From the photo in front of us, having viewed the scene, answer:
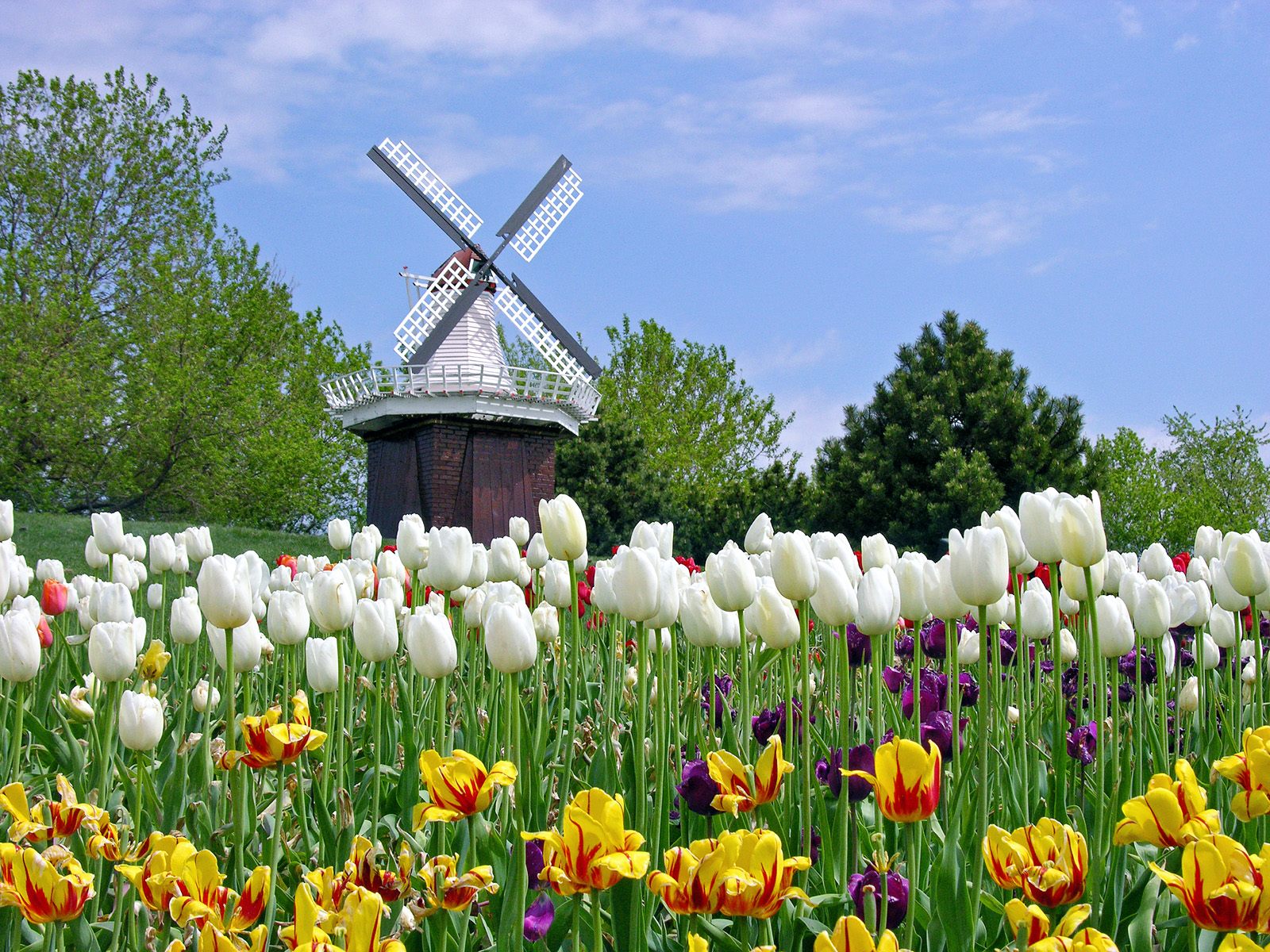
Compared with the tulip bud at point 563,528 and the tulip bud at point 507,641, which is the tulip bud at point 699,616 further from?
the tulip bud at point 507,641

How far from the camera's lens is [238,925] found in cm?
159

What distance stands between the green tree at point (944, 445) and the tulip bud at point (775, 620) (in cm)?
2261

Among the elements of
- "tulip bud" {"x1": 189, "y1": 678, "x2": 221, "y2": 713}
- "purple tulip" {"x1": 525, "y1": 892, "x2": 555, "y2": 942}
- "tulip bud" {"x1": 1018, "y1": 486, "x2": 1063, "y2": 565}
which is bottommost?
"purple tulip" {"x1": 525, "y1": 892, "x2": 555, "y2": 942}

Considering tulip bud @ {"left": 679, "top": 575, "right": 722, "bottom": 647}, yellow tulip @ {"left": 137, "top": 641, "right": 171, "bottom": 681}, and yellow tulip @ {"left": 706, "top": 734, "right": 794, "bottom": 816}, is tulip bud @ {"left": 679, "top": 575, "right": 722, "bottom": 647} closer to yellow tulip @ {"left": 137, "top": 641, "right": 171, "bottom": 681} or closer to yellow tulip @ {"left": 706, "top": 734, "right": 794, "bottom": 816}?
yellow tulip @ {"left": 706, "top": 734, "right": 794, "bottom": 816}

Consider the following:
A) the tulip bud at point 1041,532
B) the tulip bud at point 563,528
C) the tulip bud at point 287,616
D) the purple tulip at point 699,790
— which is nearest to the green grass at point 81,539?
the tulip bud at point 287,616

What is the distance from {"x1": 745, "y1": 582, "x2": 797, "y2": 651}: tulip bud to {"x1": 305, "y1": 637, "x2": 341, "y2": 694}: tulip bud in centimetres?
103

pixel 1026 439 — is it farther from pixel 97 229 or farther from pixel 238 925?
pixel 238 925

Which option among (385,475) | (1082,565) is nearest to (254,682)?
(1082,565)

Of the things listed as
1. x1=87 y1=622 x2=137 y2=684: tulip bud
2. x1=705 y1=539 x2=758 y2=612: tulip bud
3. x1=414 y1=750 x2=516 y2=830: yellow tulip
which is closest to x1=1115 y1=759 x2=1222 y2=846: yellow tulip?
x1=705 y1=539 x2=758 y2=612: tulip bud

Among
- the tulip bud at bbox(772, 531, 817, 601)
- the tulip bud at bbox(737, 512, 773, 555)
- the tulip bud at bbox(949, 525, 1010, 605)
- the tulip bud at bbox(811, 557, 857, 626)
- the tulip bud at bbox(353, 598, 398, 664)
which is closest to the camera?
the tulip bud at bbox(949, 525, 1010, 605)

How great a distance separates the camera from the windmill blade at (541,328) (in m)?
26.5

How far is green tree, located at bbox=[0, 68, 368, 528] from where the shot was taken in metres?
24.1

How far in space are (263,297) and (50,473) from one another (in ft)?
22.3

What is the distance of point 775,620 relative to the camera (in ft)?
7.29
